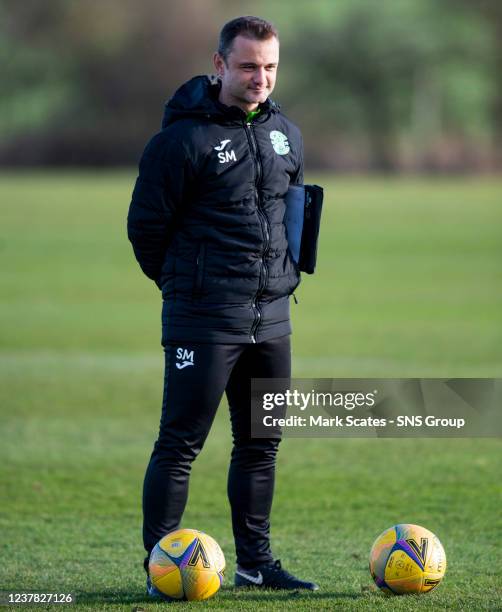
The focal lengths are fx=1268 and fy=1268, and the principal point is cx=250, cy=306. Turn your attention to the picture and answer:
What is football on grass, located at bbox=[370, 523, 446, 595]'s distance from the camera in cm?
554

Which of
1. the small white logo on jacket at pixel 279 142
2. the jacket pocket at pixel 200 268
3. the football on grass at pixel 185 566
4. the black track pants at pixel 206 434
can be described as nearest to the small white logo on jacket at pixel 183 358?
the black track pants at pixel 206 434

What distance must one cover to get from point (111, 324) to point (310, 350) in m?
3.95

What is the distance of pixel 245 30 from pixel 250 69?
0.16 metres

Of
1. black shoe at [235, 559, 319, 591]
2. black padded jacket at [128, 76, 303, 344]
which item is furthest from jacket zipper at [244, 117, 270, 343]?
black shoe at [235, 559, 319, 591]

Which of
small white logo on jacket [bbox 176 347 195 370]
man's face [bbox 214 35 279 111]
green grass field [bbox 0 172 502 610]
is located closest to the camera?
man's face [bbox 214 35 279 111]

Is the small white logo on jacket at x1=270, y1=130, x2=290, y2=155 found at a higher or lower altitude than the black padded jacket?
higher

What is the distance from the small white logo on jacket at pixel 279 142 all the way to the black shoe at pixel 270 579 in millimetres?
1875

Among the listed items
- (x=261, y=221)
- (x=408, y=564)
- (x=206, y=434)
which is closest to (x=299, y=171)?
(x=261, y=221)

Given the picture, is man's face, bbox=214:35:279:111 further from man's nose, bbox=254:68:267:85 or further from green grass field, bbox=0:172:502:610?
green grass field, bbox=0:172:502:610

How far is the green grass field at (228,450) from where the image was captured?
6.23 m

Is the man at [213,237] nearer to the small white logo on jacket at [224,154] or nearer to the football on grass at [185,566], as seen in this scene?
the small white logo on jacket at [224,154]

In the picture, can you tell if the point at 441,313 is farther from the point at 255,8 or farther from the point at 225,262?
the point at 255,8

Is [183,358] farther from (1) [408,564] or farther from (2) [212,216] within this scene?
(1) [408,564]

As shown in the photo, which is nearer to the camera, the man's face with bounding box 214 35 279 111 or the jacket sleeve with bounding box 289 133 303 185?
the man's face with bounding box 214 35 279 111
